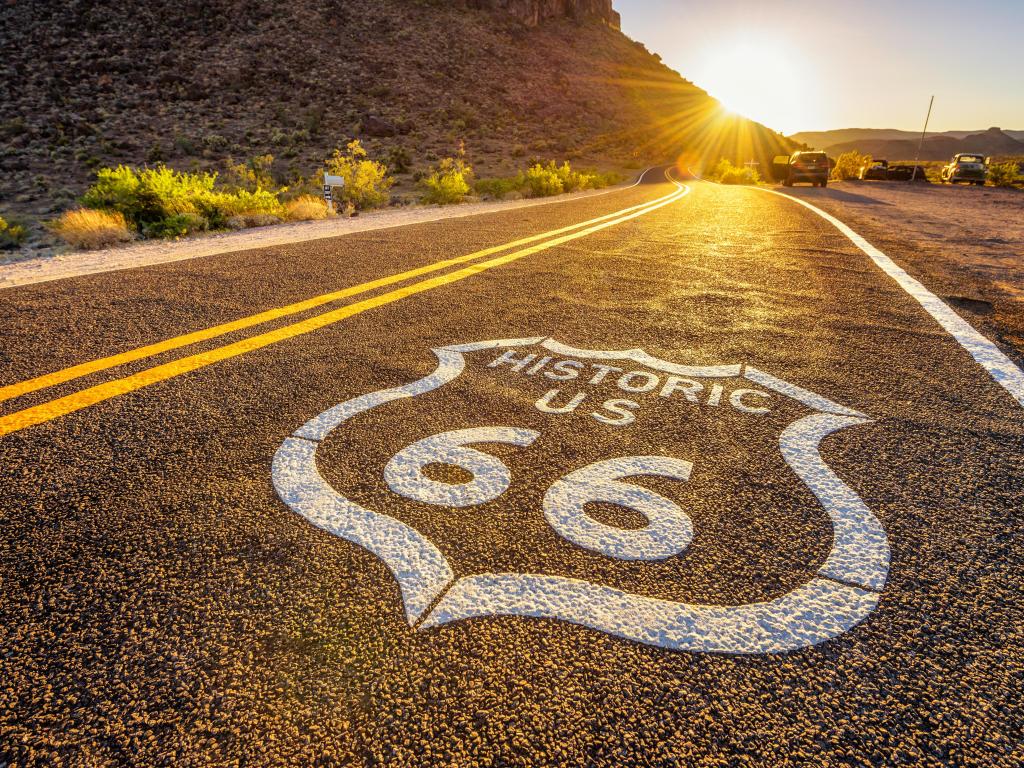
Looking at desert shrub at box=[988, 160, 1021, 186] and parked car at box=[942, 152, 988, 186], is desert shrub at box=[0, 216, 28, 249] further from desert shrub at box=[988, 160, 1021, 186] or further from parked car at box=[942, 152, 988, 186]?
desert shrub at box=[988, 160, 1021, 186]

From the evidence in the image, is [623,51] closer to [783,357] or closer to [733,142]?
[733,142]

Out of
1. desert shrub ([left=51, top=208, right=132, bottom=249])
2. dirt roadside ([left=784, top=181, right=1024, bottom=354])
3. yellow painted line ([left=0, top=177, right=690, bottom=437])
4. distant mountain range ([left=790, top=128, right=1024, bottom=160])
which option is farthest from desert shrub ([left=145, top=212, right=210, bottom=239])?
distant mountain range ([left=790, top=128, right=1024, bottom=160])

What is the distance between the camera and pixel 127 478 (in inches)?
63.9

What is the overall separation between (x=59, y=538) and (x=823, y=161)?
90.5ft

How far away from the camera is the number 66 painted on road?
1396 mm

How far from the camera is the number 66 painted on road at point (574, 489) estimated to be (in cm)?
140

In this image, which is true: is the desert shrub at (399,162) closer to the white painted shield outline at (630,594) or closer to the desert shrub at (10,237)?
the desert shrub at (10,237)

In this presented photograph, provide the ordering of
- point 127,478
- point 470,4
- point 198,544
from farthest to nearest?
point 470,4, point 127,478, point 198,544

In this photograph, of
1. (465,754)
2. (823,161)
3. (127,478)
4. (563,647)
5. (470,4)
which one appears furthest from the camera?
(470,4)

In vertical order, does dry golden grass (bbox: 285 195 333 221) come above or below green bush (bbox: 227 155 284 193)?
below

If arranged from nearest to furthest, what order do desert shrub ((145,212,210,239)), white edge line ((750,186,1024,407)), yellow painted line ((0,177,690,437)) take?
yellow painted line ((0,177,690,437)) < white edge line ((750,186,1024,407)) < desert shrub ((145,212,210,239))

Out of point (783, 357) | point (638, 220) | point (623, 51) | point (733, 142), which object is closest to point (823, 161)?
point (638, 220)

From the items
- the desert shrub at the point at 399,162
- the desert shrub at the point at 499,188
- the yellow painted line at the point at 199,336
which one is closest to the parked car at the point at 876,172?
the desert shrub at the point at 499,188

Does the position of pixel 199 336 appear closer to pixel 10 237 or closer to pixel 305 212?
pixel 10 237
